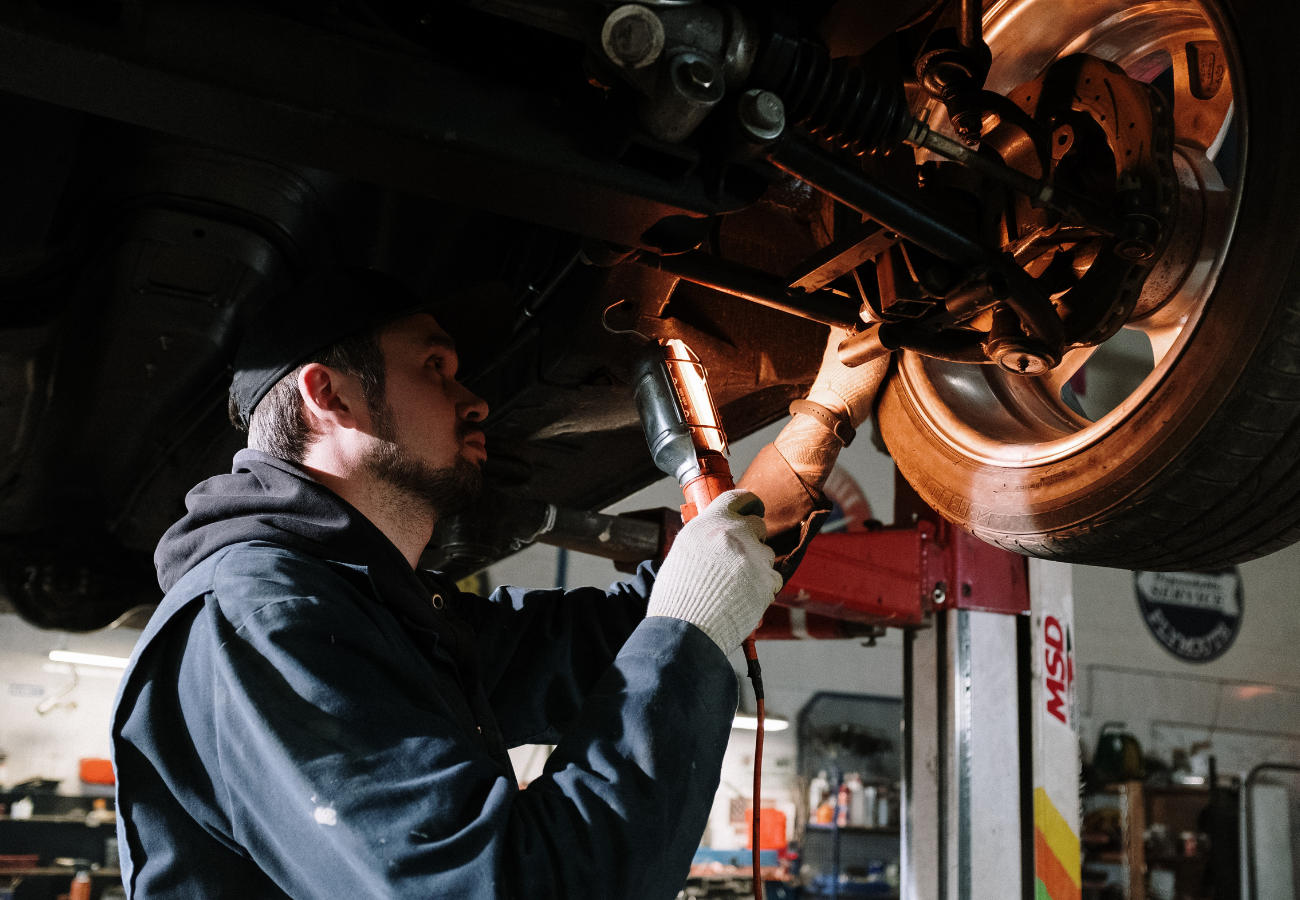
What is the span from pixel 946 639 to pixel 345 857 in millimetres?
1579

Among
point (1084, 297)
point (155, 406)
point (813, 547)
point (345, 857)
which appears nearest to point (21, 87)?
point (345, 857)

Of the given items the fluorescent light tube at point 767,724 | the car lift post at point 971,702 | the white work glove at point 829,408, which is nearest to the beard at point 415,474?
the white work glove at point 829,408

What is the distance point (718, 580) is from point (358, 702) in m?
0.34

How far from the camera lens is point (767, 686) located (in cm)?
675

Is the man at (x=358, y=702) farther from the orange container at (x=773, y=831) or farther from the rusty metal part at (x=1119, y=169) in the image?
the orange container at (x=773, y=831)

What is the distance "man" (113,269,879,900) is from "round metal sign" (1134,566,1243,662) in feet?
25.9

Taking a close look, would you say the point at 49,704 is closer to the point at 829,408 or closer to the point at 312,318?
the point at 312,318

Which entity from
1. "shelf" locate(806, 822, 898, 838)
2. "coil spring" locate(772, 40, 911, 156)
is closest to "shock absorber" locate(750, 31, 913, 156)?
"coil spring" locate(772, 40, 911, 156)

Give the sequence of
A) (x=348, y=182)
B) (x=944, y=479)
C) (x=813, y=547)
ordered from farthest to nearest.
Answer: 1. (x=813, y=547)
2. (x=348, y=182)
3. (x=944, y=479)

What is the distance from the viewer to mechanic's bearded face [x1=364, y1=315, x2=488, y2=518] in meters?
1.21

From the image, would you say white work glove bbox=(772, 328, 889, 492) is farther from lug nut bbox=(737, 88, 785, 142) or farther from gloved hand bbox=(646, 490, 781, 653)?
lug nut bbox=(737, 88, 785, 142)

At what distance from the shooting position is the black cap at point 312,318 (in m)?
1.21

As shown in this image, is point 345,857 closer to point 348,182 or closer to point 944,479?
point 944,479

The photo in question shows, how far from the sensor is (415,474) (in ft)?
4.00
